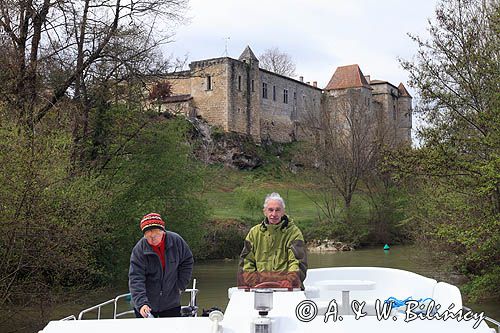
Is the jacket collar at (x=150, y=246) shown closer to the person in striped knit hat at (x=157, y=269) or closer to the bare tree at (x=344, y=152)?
the person in striped knit hat at (x=157, y=269)

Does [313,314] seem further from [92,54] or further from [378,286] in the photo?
[92,54]

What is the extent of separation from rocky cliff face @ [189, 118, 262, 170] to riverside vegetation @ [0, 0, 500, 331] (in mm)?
26616

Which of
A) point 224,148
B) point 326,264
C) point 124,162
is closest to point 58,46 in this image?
point 124,162

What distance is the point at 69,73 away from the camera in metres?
17.3

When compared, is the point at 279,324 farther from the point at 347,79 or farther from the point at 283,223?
the point at 347,79

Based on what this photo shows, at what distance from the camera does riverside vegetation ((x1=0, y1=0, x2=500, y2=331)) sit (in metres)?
11.8

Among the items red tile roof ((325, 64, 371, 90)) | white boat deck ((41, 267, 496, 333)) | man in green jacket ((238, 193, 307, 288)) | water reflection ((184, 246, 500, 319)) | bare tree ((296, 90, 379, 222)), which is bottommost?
water reflection ((184, 246, 500, 319))

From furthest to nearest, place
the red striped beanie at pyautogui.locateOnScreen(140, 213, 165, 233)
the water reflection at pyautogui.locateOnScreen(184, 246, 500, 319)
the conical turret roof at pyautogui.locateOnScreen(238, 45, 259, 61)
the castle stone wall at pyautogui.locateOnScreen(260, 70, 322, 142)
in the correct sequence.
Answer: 1. the castle stone wall at pyautogui.locateOnScreen(260, 70, 322, 142)
2. the conical turret roof at pyautogui.locateOnScreen(238, 45, 259, 61)
3. the water reflection at pyautogui.locateOnScreen(184, 246, 500, 319)
4. the red striped beanie at pyautogui.locateOnScreen(140, 213, 165, 233)

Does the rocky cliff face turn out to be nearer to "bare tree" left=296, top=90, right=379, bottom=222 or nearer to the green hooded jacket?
"bare tree" left=296, top=90, right=379, bottom=222

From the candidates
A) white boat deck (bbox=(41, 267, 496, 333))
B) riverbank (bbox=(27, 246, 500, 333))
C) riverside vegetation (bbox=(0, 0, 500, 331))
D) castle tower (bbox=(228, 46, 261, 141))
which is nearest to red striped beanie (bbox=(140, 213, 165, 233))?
white boat deck (bbox=(41, 267, 496, 333))

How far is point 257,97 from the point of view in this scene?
56406 millimetres

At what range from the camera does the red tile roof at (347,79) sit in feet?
220

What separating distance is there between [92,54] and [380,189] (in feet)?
73.4

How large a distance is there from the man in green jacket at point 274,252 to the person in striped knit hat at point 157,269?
673 millimetres
